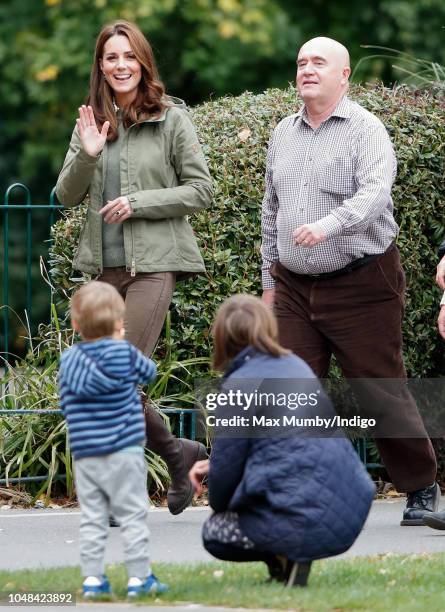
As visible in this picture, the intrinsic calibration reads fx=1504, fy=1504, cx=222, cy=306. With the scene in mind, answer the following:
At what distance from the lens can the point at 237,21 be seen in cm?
1798

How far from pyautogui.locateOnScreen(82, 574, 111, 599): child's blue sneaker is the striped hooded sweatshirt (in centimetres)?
40

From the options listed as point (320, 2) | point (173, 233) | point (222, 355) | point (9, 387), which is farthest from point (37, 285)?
point (222, 355)

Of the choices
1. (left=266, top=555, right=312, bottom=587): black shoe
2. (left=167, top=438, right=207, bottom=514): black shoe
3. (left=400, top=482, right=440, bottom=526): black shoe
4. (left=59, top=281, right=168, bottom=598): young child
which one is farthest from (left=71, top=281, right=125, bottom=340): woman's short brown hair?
(left=400, top=482, right=440, bottom=526): black shoe

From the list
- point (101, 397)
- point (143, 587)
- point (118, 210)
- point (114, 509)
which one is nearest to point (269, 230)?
point (118, 210)

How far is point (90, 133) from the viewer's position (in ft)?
21.2

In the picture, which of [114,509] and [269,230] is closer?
[114,509]

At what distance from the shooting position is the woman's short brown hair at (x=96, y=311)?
5016 mm

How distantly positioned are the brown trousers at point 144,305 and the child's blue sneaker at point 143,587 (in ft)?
5.78

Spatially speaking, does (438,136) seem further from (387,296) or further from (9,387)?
(9,387)

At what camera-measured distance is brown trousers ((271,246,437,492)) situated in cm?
654

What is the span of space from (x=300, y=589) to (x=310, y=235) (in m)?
1.58

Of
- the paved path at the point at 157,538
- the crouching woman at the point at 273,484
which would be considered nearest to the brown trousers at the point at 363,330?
the paved path at the point at 157,538

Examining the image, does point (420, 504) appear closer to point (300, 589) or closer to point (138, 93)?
point (300, 589)

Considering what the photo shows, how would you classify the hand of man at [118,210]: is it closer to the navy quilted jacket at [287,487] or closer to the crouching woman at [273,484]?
the crouching woman at [273,484]
